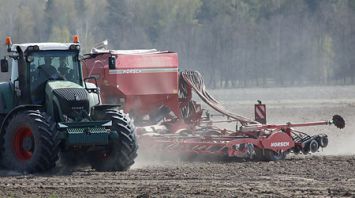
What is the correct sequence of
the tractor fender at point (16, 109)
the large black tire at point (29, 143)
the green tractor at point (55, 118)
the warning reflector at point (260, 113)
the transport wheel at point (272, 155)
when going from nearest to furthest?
the large black tire at point (29, 143), the green tractor at point (55, 118), the tractor fender at point (16, 109), the transport wheel at point (272, 155), the warning reflector at point (260, 113)

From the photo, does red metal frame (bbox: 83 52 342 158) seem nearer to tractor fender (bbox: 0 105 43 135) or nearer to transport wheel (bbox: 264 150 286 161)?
transport wheel (bbox: 264 150 286 161)

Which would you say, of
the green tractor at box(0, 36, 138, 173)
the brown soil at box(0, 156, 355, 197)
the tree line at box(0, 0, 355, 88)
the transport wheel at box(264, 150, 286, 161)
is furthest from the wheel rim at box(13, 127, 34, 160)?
the tree line at box(0, 0, 355, 88)

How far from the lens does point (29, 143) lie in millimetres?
17734

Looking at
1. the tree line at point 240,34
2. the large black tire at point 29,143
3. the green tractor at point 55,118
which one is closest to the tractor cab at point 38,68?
the green tractor at point 55,118

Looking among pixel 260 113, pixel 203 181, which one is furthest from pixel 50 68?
pixel 260 113

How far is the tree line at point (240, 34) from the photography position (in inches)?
2395

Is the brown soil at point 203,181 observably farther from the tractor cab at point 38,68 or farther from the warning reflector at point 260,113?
the warning reflector at point 260,113

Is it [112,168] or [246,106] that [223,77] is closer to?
[246,106]

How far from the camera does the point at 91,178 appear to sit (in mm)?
16719

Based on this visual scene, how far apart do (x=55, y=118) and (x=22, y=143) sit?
2.43ft

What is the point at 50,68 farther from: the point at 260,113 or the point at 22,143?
the point at 260,113

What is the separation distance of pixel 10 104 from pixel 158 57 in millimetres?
6027

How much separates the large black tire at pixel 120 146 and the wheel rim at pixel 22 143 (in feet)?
4.59

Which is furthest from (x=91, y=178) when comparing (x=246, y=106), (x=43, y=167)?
(x=246, y=106)
